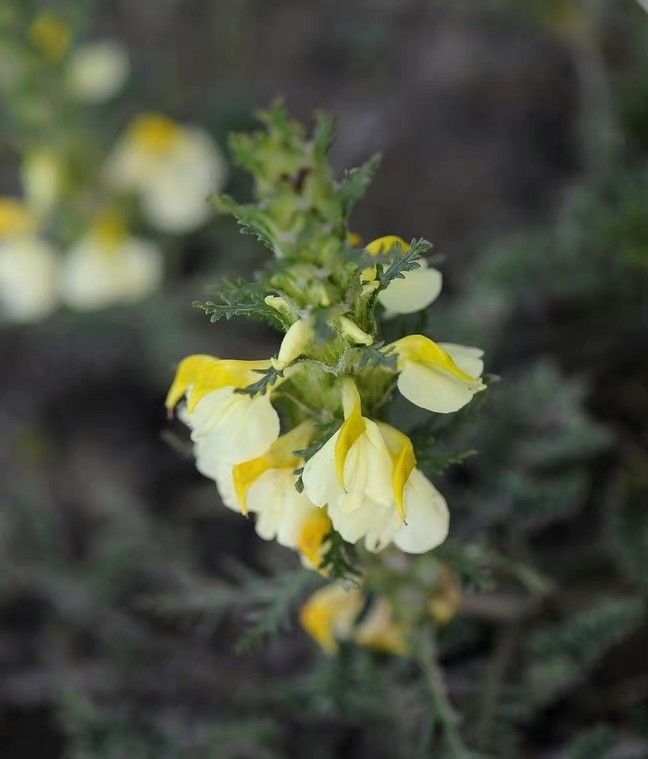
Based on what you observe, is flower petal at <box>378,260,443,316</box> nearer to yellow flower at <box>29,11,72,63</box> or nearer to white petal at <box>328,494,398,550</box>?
white petal at <box>328,494,398,550</box>

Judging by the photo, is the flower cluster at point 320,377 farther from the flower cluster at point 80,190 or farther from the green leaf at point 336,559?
the flower cluster at point 80,190

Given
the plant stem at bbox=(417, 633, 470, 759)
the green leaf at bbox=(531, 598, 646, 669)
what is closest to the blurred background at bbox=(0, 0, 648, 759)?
the green leaf at bbox=(531, 598, 646, 669)

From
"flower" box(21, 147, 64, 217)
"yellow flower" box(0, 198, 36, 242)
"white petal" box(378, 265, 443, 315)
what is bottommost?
"white petal" box(378, 265, 443, 315)

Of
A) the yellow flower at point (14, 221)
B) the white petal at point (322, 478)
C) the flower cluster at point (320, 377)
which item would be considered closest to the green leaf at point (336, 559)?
the flower cluster at point (320, 377)

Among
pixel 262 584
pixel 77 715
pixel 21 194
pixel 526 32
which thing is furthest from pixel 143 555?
pixel 526 32

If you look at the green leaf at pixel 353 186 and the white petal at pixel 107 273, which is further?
the white petal at pixel 107 273

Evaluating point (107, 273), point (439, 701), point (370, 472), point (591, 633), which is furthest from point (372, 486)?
point (107, 273)

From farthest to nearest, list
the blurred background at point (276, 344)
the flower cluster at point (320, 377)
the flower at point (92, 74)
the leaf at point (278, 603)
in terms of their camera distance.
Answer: the flower at point (92, 74) < the blurred background at point (276, 344) < the leaf at point (278, 603) < the flower cluster at point (320, 377)

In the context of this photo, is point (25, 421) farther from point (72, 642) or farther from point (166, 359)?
point (72, 642)

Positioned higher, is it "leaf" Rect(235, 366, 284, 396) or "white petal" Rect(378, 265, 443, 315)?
"white petal" Rect(378, 265, 443, 315)
